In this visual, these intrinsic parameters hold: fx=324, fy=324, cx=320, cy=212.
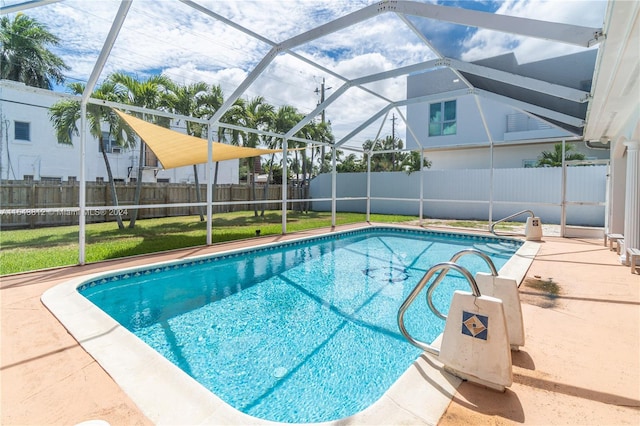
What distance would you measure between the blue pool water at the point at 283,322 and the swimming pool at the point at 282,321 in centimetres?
1

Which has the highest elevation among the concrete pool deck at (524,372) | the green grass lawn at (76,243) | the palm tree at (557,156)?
the palm tree at (557,156)

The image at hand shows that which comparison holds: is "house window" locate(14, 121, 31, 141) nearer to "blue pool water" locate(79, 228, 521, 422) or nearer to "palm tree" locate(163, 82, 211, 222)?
"palm tree" locate(163, 82, 211, 222)

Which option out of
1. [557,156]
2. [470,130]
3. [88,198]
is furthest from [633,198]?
[88,198]

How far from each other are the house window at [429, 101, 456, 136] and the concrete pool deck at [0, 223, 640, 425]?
15381mm

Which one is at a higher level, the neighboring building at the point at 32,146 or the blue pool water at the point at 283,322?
the neighboring building at the point at 32,146

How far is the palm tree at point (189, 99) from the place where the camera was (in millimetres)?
11992

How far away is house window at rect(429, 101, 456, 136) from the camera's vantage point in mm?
18297

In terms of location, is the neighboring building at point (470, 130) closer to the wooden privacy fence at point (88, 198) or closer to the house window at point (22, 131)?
the wooden privacy fence at point (88, 198)

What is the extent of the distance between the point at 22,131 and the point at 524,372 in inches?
734

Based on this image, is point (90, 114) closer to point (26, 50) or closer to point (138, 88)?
point (138, 88)

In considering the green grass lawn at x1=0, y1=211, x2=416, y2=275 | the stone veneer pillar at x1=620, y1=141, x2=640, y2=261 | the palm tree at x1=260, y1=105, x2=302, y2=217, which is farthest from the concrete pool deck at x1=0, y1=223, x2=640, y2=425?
the palm tree at x1=260, y1=105, x2=302, y2=217

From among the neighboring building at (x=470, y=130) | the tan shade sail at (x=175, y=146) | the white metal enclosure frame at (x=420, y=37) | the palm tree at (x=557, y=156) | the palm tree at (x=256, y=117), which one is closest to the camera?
the white metal enclosure frame at (x=420, y=37)

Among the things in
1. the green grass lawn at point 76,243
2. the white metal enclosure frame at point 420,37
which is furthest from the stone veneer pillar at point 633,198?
the green grass lawn at point 76,243

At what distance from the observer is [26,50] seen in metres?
13.8
